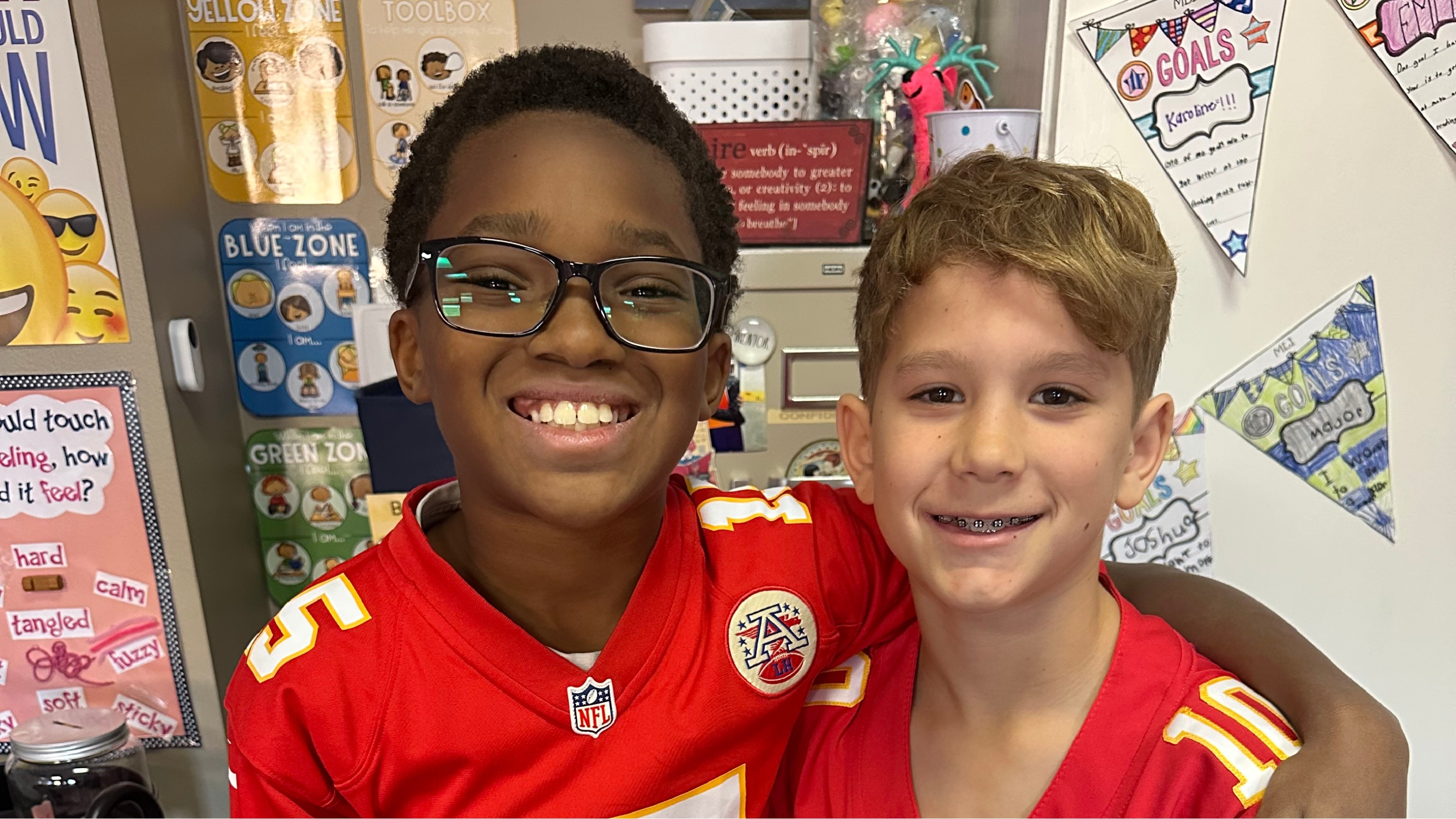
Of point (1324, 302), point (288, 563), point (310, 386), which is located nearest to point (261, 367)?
point (310, 386)

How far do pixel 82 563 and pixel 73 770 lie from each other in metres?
0.29

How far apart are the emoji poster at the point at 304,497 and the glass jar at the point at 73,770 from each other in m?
0.39

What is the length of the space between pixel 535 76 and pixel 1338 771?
85cm

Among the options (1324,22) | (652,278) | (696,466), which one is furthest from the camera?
(696,466)

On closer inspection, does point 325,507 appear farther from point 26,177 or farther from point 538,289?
point 538,289

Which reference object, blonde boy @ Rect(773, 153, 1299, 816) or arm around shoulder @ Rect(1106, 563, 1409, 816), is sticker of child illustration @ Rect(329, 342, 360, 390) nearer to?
blonde boy @ Rect(773, 153, 1299, 816)

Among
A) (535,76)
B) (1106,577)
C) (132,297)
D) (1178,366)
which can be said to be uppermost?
(535,76)

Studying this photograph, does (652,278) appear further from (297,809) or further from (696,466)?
(696,466)

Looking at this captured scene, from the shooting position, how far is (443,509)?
34.6 inches

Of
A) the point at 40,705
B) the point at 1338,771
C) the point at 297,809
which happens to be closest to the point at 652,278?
the point at 297,809

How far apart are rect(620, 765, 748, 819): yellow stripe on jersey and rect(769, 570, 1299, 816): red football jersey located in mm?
72

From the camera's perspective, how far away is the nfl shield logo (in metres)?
0.73

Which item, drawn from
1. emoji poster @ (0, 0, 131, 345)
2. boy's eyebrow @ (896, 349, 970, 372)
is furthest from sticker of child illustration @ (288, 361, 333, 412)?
boy's eyebrow @ (896, 349, 970, 372)

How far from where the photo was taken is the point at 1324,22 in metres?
1.07
